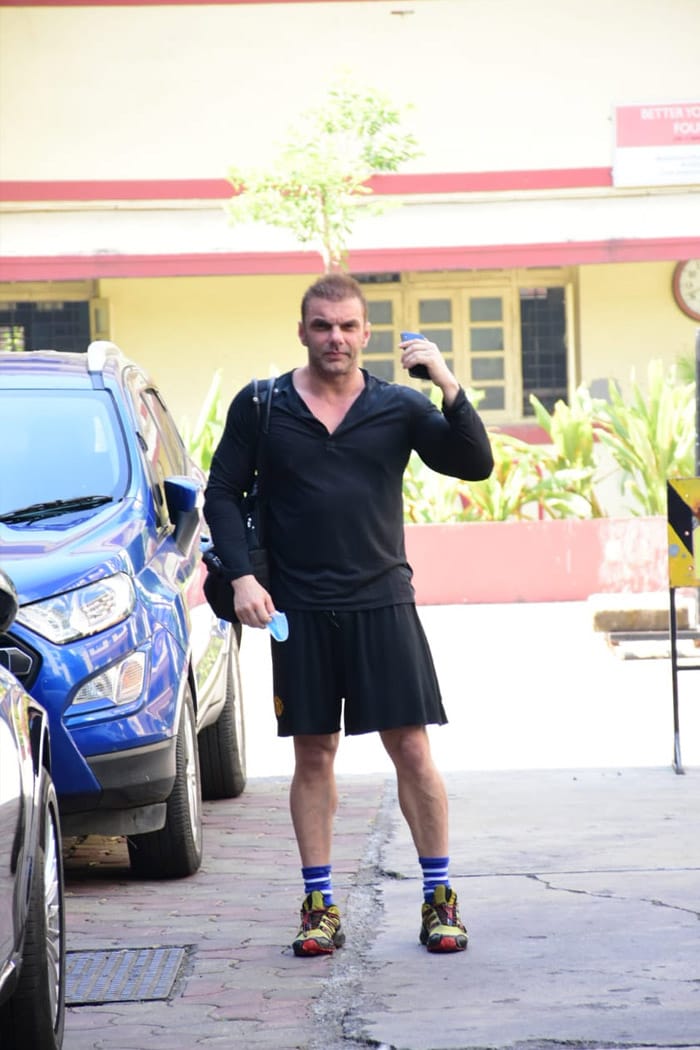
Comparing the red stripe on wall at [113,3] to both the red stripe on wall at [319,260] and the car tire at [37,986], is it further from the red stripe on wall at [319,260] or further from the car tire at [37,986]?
the car tire at [37,986]

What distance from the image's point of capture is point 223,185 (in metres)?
23.2

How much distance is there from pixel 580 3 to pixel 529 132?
65.7 inches

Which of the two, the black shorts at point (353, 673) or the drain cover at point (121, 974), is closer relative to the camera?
the drain cover at point (121, 974)

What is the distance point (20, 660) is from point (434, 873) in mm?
1395

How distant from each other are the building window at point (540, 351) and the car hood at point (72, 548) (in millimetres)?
18408

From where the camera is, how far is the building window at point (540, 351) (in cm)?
2478

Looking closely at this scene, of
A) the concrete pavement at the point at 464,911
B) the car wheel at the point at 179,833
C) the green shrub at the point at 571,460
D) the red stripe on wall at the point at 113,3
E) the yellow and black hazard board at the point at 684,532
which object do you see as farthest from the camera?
the red stripe on wall at the point at 113,3

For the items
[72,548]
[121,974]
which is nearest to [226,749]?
[72,548]

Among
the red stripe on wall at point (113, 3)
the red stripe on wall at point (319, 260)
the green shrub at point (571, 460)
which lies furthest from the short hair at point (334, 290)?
the red stripe on wall at point (113, 3)

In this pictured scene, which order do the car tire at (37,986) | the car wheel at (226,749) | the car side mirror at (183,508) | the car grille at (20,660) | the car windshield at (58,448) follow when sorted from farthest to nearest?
the car wheel at (226,749) < the car side mirror at (183,508) < the car windshield at (58,448) < the car grille at (20,660) < the car tire at (37,986)

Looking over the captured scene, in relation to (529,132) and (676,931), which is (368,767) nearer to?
(676,931)

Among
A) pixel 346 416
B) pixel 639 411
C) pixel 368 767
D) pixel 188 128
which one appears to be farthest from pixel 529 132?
pixel 346 416

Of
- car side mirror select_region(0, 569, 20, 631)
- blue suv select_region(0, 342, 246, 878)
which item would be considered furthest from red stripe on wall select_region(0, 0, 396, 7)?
car side mirror select_region(0, 569, 20, 631)

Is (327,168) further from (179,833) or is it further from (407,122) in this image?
(179,833)
